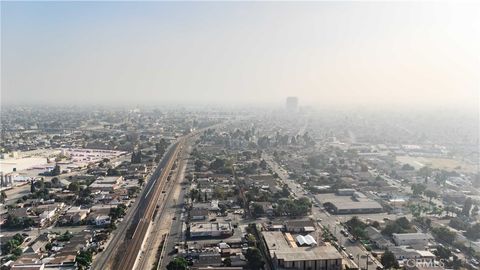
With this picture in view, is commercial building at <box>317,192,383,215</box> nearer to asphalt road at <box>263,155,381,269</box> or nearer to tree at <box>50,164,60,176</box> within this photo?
asphalt road at <box>263,155,381,269</box>

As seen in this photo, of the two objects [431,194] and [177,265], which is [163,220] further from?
[431,194]

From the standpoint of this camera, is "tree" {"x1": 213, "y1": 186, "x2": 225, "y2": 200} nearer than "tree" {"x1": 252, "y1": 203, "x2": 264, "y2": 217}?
No

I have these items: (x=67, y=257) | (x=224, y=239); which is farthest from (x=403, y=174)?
(x=67, y=257)

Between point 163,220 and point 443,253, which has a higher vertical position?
point 443,253

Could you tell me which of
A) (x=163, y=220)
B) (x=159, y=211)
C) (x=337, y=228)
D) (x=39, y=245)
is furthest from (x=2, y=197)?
(x=337, y=228)

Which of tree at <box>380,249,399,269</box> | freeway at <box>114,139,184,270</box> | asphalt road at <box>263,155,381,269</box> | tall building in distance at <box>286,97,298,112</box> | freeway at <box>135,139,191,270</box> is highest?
tall building in distance at <box>286,97,298,112</box>

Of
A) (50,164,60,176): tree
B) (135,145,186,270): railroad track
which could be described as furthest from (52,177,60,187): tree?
(135,145,186,270): railroad track

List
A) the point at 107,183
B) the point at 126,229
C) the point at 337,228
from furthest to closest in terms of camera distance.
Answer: the point at 107,183, the point at 337,228, the point at 126,229

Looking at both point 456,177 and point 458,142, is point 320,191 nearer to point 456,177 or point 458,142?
point 456,177
